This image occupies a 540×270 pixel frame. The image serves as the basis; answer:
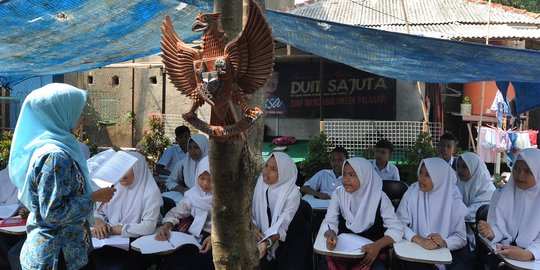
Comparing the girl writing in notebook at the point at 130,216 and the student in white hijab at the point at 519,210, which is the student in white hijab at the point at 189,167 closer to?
the girl writing in notebook at the point at 130,216

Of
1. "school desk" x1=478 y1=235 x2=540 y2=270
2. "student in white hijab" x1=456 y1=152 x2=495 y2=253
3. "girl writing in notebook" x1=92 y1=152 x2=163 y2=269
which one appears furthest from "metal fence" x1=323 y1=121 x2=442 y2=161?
"school desk" x1=478 y1=235 x2=540 y2=270

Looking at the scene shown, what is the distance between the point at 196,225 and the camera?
4.19 m

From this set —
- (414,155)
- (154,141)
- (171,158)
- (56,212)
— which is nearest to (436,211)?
(56,212)

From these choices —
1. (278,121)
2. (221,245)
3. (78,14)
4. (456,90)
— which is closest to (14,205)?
(78,14)

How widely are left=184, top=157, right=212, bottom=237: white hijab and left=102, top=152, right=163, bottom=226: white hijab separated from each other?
0.27 m

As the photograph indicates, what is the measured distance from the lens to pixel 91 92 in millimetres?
11562

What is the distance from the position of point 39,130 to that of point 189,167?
3.76 metres

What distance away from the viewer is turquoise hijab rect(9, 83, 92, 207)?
98.3 inches

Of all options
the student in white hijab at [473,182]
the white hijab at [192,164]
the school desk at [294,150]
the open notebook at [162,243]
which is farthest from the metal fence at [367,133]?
the open notebook at [162,243]

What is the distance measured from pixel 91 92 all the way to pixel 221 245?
9975mm

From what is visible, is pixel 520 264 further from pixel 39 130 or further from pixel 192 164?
pixel 192 164

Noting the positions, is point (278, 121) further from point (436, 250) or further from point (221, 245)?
point (221, 245)

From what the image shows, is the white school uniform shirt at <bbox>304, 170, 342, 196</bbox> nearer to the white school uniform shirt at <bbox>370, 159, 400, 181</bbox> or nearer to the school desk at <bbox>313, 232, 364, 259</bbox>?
the white school uniform shirt at <bbox>370, 159, 400, 181</bbox>

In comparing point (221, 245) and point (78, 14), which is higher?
point (78, 14)
